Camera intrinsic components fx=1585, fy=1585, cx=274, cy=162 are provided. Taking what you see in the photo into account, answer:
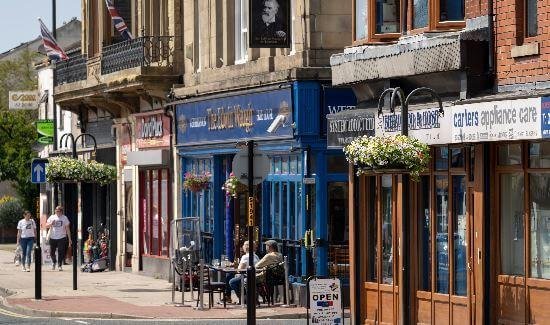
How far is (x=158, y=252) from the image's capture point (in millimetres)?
38906

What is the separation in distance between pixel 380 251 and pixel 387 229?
0.37 metres

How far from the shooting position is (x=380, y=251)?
23.5m

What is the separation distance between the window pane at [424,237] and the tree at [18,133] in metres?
43.6

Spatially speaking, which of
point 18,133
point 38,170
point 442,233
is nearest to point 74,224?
point 38,170

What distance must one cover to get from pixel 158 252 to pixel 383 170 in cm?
1995

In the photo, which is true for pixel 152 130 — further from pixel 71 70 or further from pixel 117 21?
pixel 71 70

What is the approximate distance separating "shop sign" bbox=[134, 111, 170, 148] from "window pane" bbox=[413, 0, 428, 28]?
15.3m

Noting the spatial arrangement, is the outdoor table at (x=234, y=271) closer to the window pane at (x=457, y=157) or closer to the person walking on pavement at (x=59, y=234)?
the window pane at (x=457, y=157)

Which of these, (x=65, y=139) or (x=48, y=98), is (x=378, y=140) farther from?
(x=48, y=98)

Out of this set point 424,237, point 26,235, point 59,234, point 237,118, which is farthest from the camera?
point 26,235

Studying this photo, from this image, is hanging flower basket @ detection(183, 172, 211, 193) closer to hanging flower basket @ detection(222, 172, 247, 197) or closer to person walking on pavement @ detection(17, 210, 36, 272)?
hanging flower basket @ detection(222, 172, 247, 197)

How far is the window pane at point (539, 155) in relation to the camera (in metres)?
19.3

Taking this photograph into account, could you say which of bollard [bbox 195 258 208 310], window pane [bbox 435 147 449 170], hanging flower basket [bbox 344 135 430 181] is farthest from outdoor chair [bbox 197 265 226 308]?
hanging flower basket [bbox 344 135 430 181]

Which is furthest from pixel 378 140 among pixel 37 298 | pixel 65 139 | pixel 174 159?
pixel 65 139
